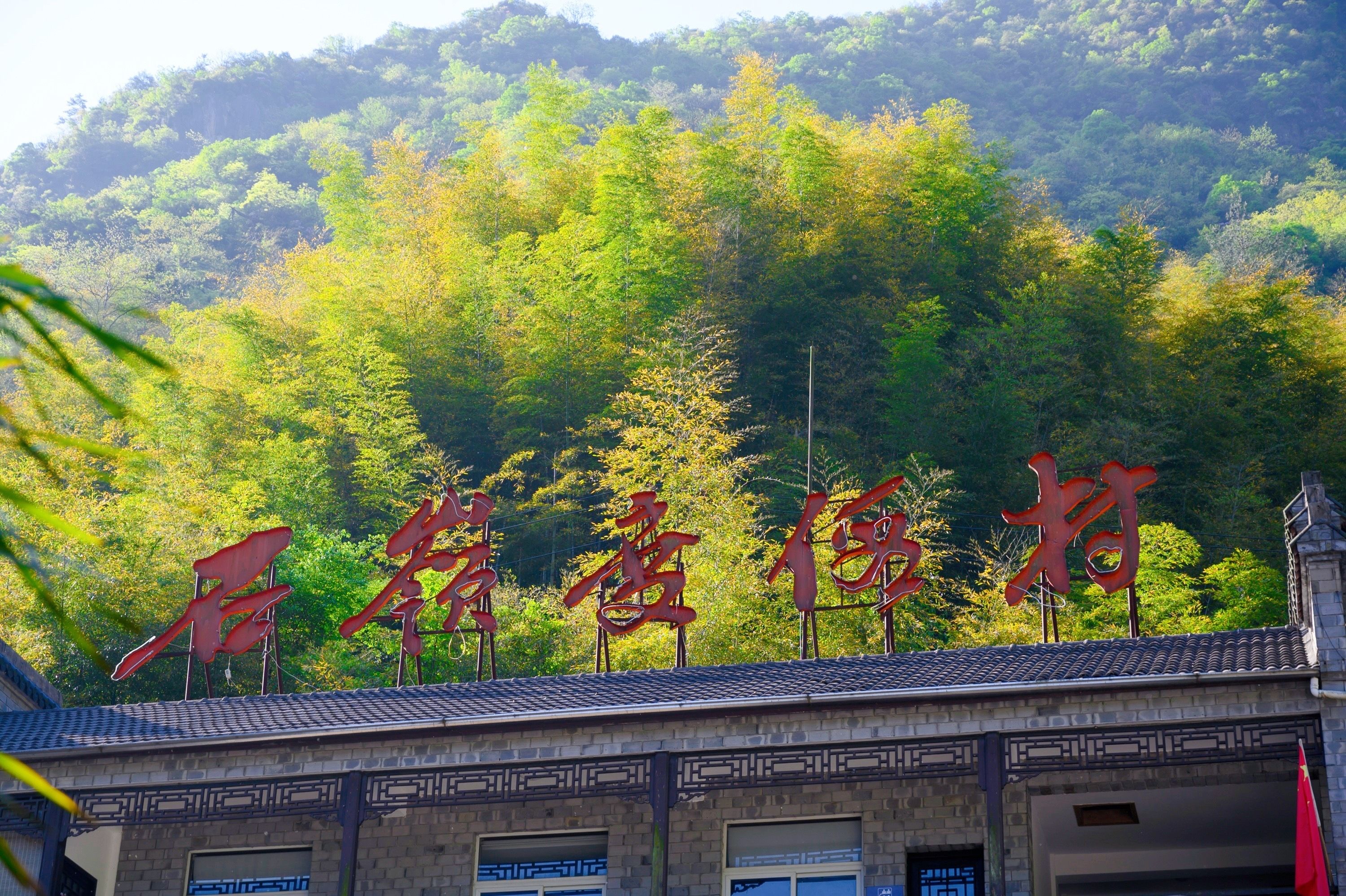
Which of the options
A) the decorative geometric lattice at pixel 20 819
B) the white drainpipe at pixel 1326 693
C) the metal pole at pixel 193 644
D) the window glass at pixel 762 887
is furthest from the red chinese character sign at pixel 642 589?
the white drainpipe at pixel 1326 693

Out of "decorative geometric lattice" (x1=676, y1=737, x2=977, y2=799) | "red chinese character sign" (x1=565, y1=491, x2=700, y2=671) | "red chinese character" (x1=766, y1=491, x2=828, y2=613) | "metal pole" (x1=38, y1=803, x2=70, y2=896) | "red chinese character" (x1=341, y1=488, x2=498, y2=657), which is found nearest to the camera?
"decorative geometric lattice" (x1=676, y1=737, x2=977, y2=799)

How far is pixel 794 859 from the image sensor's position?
13.9m

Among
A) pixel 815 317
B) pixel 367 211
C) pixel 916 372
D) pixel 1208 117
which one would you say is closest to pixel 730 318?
pixel 815 317

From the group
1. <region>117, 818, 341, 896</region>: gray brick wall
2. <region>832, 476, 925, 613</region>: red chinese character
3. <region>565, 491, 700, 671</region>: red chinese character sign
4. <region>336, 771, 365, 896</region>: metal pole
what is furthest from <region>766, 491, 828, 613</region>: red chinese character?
<region>117, 818, 341, 896</region>: gray brick wall

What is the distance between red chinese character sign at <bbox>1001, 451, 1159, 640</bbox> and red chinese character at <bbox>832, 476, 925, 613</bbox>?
1.27 metres

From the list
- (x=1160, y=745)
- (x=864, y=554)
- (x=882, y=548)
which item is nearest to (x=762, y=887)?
(x=1160, y=745)

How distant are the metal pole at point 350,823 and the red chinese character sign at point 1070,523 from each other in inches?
289

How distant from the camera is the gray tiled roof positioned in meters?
12.2

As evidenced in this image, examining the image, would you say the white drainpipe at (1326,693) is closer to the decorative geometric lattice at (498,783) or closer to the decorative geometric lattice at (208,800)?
the decorative geometric lattice at (498,783)

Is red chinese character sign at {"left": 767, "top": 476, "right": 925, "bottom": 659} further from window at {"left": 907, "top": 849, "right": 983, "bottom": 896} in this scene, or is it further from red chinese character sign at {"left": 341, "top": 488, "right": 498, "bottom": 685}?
red chinese character sign at {"left": 341, "top": 488, "right": 498, "bottom": 685}

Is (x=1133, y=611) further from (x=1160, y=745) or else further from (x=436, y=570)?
(x=436, y=570)

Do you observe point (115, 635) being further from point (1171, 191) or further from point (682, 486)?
point (1171, 191)

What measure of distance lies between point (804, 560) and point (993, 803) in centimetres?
591

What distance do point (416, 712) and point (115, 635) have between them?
61.4 ft
